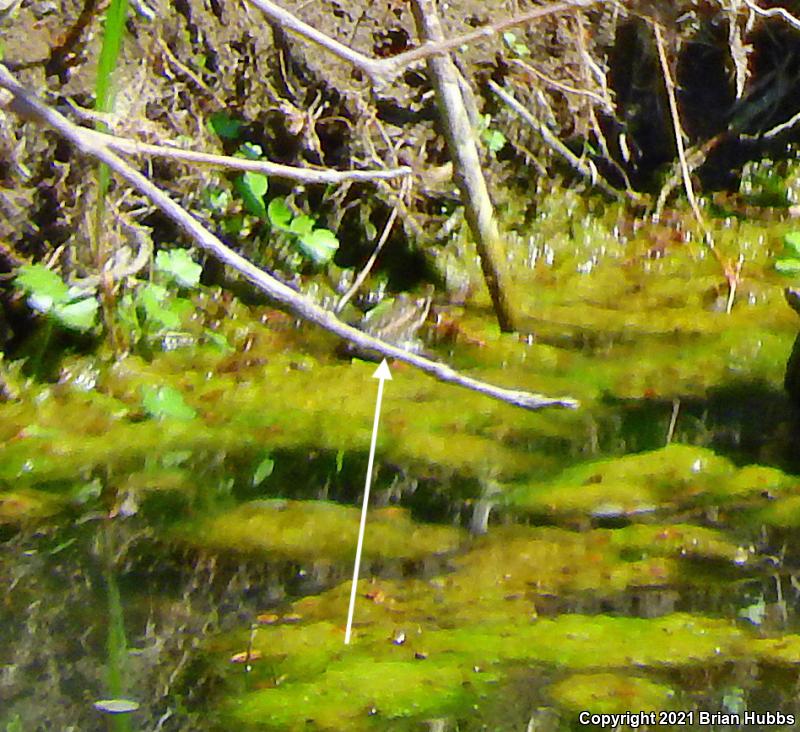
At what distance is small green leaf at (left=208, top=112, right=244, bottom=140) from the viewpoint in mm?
3045

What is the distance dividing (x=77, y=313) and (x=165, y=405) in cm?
34

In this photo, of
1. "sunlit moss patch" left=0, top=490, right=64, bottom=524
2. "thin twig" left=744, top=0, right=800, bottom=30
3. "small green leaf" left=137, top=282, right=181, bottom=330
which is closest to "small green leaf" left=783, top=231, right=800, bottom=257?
"thin twig" left=744, top=0, right=800, bottom=30

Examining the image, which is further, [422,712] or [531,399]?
[531,399]

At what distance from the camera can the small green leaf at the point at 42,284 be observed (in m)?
2.58

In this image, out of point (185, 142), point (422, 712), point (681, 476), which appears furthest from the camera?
point (185, 142)

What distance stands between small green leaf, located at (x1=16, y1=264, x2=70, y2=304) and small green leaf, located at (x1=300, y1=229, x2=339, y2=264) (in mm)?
667

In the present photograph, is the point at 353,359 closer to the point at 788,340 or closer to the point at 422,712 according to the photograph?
the point at 788,340

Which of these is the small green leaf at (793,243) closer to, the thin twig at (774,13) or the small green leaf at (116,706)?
the thin twig at (774,13)

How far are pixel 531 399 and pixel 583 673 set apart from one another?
16.0 inches

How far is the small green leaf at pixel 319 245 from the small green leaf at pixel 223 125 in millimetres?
336

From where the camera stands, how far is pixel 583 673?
61.1 inches

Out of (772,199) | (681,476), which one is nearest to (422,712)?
(681,476)

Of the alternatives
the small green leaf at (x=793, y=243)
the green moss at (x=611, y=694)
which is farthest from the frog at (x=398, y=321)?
the green moss at (x=611, y=694)

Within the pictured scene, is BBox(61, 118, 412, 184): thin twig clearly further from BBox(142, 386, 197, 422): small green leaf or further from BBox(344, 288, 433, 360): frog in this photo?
BBox(344, 288, 433, 360): frog
